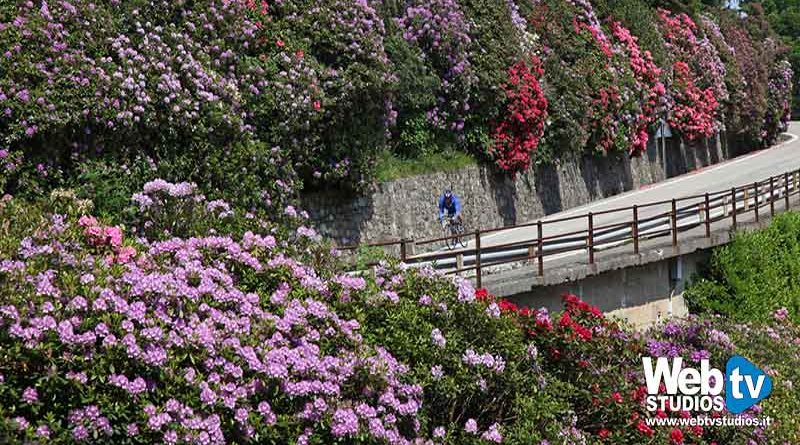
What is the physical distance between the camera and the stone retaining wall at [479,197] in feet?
71.3

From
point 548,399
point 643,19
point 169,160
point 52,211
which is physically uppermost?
point 643,19

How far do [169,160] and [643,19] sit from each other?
26917mm

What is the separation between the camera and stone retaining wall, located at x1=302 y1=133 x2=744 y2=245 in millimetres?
21734

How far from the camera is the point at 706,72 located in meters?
44.2

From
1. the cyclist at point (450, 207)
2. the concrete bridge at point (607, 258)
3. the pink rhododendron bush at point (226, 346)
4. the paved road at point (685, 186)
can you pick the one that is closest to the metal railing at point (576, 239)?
the concrete bridge at point (607, 258)

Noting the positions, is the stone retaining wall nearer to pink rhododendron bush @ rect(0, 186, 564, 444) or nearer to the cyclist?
the cyclist

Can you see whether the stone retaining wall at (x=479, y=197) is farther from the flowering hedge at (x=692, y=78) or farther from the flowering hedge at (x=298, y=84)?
the flowering hedge at (x=692, y=78)

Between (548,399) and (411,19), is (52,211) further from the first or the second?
(411,19)

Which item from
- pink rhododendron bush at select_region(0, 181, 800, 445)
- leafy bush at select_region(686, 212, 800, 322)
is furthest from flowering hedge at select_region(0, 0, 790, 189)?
leafy bush at select_region(686, 212, 800, 322)

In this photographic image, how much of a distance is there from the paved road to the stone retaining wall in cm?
47

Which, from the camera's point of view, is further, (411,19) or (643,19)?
(643,19)

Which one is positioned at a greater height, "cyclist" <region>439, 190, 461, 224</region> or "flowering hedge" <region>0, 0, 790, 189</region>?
"flowering hedge" <region>0, 0, 790, 189</region>

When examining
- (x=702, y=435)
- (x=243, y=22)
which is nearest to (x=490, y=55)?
(x=243, y=22)

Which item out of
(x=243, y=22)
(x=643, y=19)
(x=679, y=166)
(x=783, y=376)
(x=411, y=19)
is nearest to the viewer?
(x=783, y=376)
